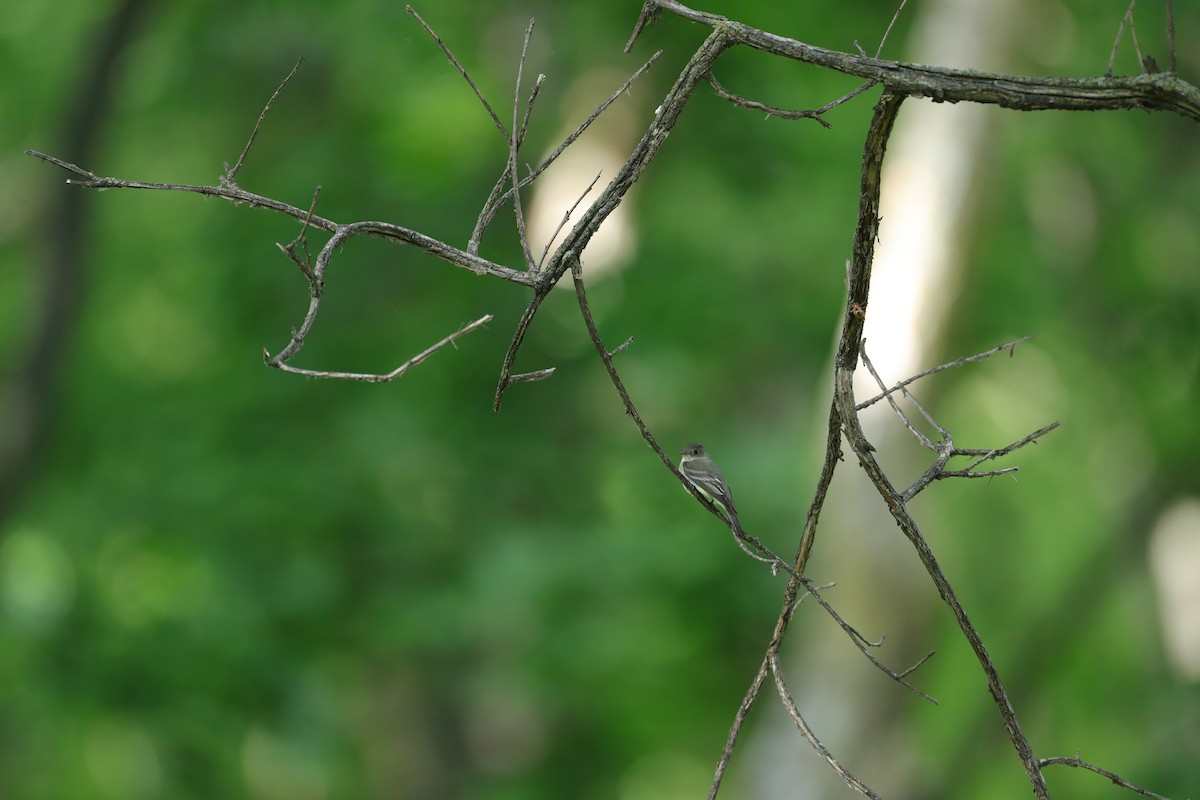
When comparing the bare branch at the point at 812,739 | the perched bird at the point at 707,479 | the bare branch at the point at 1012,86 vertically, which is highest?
the bare branch at the point at 1012,86

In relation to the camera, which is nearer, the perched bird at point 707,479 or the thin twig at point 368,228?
the thin twig at point 368,228

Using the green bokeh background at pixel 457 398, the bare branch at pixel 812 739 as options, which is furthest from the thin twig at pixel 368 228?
the green bokeh background at pixel 457 398

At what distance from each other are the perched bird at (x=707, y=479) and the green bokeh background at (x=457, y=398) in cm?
446

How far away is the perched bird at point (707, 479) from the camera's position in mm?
2173

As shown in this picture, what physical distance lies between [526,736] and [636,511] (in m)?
4.14

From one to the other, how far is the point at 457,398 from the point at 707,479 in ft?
22.3

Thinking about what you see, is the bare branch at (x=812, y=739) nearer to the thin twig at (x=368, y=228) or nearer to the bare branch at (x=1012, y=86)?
the thin twig at (x=368, y=228)

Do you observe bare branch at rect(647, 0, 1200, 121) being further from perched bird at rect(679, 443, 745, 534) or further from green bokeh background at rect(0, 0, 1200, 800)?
green bokeh background at rect(0, 0, 1200, 800)

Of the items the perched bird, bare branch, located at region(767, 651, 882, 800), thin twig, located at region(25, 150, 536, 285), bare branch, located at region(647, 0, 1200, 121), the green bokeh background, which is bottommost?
bare branch, located at region(767, 651, 882, 800)

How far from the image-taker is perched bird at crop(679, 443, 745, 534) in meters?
2.17

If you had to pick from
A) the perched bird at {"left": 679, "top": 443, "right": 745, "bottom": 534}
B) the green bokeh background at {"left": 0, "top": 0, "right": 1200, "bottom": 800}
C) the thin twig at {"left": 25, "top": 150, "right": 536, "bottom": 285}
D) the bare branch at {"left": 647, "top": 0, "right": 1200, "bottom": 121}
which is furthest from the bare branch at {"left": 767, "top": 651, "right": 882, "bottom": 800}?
the green bokeh background at {"left": 0, "top": 0, "right": 1200, "bottom": 800}

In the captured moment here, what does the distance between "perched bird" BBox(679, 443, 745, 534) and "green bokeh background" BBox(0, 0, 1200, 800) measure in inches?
175

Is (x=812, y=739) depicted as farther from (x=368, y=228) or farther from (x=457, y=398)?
(x=457, y=398)

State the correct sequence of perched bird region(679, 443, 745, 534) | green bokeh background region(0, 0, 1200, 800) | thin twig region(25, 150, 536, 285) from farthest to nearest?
green bokeh background region(0, 0, 1200, 800) < perched bird region(679, 443, 745, 534) < thin twig region(25, 150, 536, 285)
